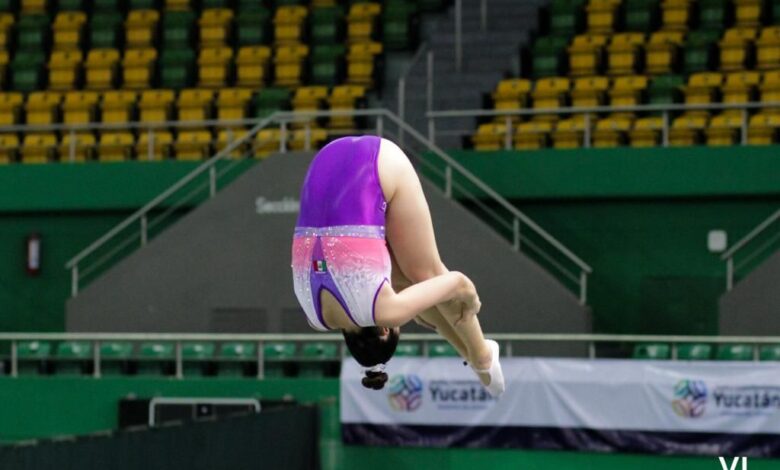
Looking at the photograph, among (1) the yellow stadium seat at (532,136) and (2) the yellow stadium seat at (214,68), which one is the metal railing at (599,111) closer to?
(1) the yellow stadium seat at (532,136)

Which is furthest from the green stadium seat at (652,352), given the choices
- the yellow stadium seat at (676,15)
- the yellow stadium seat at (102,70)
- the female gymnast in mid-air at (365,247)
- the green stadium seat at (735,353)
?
the female gymnast in mid-air at (365,247)

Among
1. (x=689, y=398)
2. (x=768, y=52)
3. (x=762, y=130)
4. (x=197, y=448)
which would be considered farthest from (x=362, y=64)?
(x=197, y=448)

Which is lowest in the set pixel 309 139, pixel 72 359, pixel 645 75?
pixel 72 359

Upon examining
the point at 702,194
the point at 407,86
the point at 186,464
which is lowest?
the point at 186,464

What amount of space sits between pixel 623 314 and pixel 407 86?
15.9 feet

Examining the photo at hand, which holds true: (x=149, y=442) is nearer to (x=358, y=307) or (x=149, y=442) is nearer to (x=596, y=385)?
(x=596, y=385)

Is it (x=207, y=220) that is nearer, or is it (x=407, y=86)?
(x=207, y=220)

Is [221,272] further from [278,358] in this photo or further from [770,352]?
[770,352]

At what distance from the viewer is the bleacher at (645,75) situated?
2033 centimetres

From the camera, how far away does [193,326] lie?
19625mm

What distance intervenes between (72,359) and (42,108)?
20.8ft

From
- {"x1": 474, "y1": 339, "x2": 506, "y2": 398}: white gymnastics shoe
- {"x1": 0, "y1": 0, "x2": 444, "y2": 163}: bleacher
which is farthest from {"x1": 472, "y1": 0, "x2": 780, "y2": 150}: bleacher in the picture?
{"x1": 474, "y1": 339, "x2": 506, "y2": 398}: white gymnastics shoe

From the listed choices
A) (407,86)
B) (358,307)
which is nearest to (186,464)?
(358,307)

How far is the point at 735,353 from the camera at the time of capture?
682 inches
